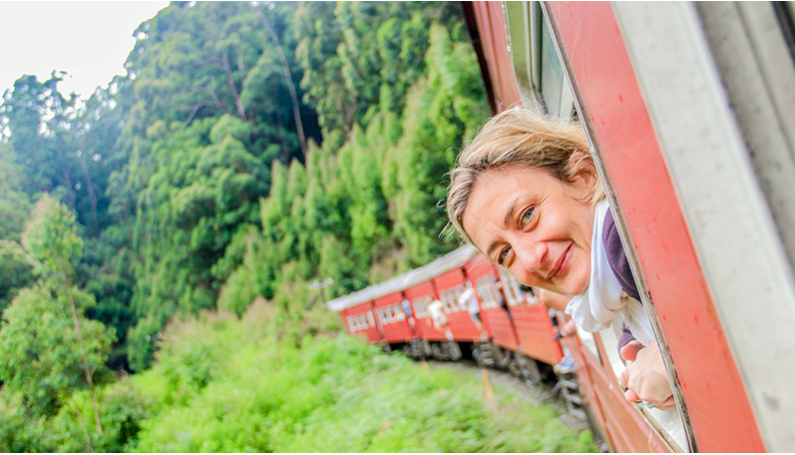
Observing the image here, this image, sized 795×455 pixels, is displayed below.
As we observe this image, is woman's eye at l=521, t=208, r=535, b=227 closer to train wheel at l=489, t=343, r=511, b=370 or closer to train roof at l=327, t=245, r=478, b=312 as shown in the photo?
train roof at l=327, t=245, r=478, b=312

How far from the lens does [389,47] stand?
2217 cm

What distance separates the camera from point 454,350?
1318 cm

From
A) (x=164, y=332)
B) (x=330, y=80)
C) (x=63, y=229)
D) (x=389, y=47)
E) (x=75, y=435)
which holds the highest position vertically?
(x=330, y=80)

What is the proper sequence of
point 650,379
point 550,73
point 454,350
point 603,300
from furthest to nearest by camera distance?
point 454,350, point 550,73, point 603,300, point 650,379

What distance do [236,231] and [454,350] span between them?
64.0ft

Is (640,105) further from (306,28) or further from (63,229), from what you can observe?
(306,28)

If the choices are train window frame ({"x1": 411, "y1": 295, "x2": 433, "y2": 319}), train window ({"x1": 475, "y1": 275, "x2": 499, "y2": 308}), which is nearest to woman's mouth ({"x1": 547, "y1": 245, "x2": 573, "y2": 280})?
train window ({"x1": 475, "y1": 275, "x2": 499, "y2": 308})

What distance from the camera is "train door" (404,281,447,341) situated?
12.5m

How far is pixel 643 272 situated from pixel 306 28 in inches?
1285

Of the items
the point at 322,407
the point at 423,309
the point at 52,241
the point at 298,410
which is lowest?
the point at 322,407

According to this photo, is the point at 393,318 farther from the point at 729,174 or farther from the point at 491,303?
the point at 729,174

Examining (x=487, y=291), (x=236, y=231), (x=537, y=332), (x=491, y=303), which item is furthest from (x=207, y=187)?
(x=537, y=332)

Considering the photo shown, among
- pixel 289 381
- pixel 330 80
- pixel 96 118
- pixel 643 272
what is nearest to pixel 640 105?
pixel 643 272

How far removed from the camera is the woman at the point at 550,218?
981 mm
